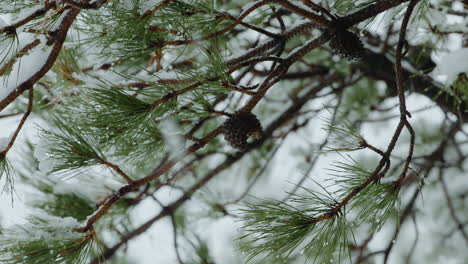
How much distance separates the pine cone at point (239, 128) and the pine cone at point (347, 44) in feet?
0.77

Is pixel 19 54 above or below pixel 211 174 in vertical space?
below

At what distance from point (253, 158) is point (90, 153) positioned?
129 cm

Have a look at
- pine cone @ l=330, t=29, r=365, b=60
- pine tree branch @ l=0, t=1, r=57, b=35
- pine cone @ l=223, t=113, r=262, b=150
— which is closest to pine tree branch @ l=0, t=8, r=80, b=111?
pine tree branch @ l=0, t=1, r=57, b=35

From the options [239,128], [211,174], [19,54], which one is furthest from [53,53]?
[211,174]

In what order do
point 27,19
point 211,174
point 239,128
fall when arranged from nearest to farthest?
1. point 27,19
2. point 239,128
3. point 211,174

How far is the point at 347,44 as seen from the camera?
892 millimetres

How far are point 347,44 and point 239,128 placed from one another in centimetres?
28

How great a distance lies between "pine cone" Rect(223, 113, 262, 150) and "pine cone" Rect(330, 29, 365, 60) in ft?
0.77

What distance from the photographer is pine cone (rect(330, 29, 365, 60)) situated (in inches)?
34.9

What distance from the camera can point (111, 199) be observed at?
86 centimetres

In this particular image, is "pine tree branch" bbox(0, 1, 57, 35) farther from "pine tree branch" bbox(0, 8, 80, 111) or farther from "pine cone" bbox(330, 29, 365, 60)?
"pine cone" bbox(330, 29, 365, 60)

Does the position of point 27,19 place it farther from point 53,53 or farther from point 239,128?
point 239,128

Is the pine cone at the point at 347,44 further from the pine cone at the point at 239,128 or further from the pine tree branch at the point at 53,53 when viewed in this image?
the pine tree branch at the point at 53,53

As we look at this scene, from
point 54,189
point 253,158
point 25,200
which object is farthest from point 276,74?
point 253,158
